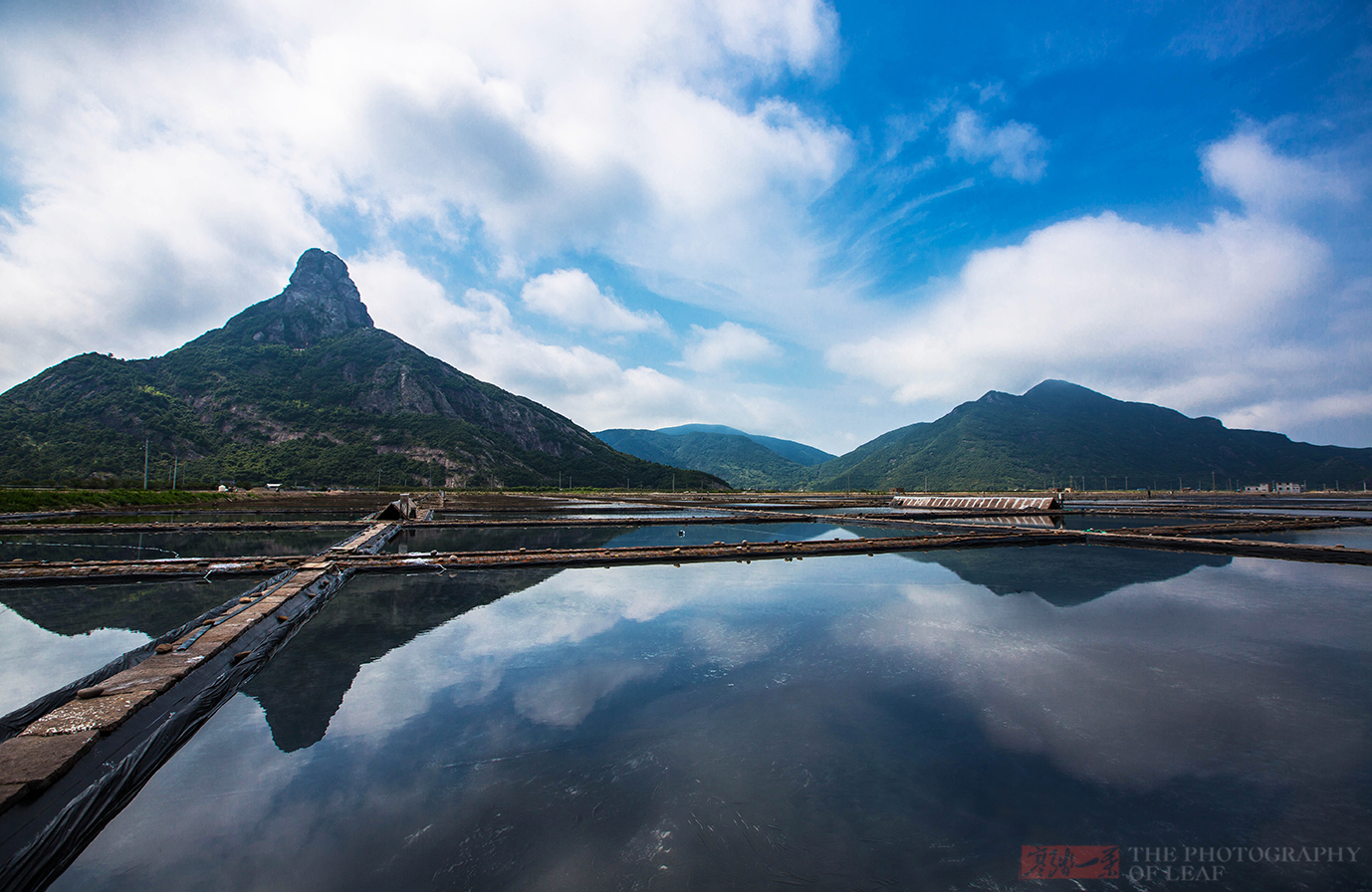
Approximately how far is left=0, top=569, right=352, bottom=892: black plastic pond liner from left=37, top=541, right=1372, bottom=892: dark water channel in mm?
172

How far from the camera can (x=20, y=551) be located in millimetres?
19703

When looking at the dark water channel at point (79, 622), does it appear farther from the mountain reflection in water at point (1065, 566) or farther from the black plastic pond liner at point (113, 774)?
the mountain reflection in water at point (1065, 566)

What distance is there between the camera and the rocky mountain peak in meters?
143

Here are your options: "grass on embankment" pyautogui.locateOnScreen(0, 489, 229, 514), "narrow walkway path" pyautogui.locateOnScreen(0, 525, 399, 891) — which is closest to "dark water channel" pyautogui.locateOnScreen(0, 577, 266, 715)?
"narrow walkway path" pyautogui.locateOnScreen(0, 525, 399, 891)

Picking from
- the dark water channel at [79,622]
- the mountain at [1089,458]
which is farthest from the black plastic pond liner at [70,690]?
the mountain at [1089,458]

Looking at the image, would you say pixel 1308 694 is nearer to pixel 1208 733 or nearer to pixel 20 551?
pixel 1208 733

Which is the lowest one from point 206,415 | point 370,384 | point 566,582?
point 566,582

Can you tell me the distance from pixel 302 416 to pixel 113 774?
124492 mm

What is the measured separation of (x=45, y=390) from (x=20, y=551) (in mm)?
103715

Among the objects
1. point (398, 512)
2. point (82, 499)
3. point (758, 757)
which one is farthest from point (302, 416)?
point (758, 757)

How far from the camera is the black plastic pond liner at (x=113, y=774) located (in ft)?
12.6

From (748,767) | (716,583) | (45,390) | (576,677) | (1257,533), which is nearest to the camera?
(748,767)

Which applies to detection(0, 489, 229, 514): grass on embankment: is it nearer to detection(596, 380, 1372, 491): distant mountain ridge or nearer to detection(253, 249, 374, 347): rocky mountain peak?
detection(253, 249, 374, 347): rocky mountain peak

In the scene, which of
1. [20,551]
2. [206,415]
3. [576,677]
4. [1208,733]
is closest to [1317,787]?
[1208,733]
